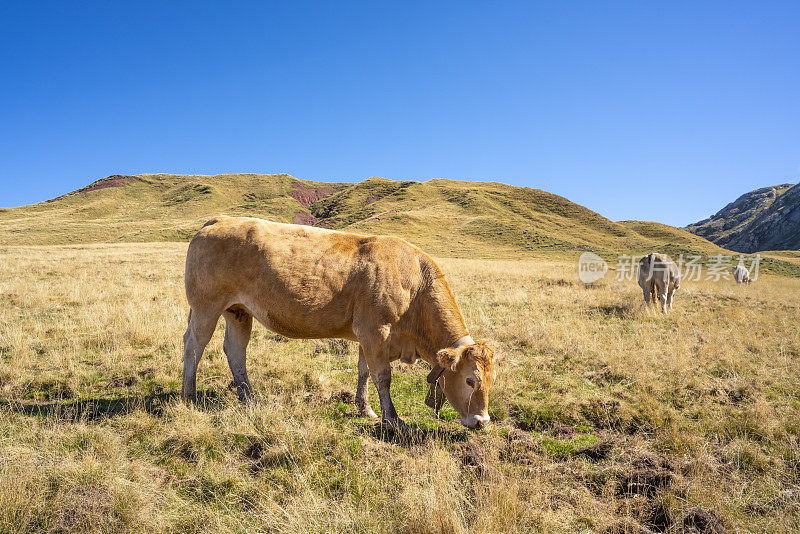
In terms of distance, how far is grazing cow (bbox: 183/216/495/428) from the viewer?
5.15 m

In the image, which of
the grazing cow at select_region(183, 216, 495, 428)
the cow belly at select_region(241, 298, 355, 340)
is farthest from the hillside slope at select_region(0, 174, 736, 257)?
the cow belly at select_region(241, 298, 355, 340)

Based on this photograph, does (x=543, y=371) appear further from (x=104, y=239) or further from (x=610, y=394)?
(x=104, y=239)

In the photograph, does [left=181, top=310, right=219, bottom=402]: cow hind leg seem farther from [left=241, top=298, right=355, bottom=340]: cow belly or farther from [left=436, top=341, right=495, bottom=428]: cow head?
[left=436, top=341, right=495, bottom=428]: cow head

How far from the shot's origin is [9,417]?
15.8 ft

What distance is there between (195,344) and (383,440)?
3287 mm

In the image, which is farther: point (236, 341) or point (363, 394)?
point (236, 341)

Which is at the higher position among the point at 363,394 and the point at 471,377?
the point at 471,377

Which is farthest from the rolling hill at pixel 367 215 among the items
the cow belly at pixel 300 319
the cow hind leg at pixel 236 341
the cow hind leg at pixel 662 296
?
the cow belly at pixel 300 319

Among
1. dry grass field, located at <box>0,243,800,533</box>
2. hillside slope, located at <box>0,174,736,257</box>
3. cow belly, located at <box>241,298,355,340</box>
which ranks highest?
hillside slope, located at <box>0,174,736,257</box>

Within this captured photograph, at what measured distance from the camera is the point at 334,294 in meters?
5.26

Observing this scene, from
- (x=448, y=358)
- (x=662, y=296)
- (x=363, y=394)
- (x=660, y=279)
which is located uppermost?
(x=660, y=279)

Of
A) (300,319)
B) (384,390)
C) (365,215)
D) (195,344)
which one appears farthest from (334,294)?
(365,215)

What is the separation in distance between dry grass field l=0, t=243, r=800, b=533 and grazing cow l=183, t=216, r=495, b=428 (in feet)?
2.84

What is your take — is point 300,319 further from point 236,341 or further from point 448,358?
point 448,358
